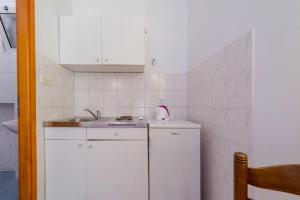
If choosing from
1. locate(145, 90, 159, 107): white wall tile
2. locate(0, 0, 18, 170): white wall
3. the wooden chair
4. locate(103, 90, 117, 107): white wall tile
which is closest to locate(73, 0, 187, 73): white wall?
locate(145, 90, 159, 107): white wall tile

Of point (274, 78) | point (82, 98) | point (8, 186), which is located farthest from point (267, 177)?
point (8, 186)

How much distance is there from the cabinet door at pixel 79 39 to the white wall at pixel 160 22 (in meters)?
0.46

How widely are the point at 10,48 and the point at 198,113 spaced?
2.73m

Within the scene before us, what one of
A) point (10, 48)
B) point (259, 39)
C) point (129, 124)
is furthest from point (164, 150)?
point (10, 48)

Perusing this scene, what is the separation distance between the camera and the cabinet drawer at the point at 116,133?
1.46 m

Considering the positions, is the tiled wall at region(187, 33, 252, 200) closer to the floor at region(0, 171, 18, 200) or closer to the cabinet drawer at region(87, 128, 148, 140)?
the cabinet drawer at region(87, 128, 148, 140)

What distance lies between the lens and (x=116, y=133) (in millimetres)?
1466

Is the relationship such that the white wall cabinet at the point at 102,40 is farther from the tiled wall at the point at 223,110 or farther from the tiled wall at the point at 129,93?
the tiled wall at the point at 223,110

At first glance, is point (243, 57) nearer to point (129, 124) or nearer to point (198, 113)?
point (198, 113)

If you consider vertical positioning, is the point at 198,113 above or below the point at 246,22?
below

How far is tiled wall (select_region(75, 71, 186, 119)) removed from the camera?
6.72 ft

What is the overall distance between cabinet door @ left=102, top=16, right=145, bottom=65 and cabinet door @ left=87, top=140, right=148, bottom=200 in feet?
2.80

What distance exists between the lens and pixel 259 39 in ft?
2.68

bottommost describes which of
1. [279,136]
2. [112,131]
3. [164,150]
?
[164,150]
